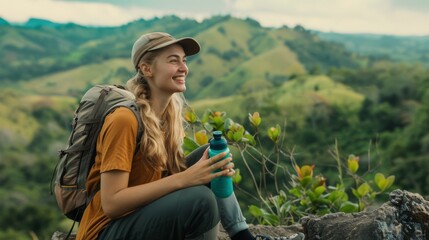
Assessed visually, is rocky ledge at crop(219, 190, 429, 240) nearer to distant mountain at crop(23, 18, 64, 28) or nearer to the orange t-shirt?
the orange t-shirt

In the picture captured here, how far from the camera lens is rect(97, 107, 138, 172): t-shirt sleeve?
229cm

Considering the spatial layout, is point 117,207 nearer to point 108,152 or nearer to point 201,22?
point 108,152

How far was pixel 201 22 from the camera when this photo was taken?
114 meters

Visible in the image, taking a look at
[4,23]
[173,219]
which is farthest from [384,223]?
[4,23]

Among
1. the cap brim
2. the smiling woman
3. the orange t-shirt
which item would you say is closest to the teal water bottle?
the smiling woman

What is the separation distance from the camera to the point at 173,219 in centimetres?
240

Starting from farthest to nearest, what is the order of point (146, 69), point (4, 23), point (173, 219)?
point (4, 23)
point (146, 69)
point (173, 219)

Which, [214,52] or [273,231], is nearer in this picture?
[273,231]

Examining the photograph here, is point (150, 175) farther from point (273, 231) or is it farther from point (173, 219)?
point (273, 231)

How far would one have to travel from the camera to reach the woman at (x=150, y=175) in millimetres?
2324

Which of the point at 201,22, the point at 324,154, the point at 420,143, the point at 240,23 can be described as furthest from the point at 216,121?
the point at 201,22

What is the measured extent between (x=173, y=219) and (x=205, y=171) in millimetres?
233

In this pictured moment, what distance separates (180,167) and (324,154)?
1611 inches

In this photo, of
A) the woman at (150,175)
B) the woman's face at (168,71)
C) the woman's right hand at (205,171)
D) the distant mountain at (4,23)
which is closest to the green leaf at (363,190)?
the woman at (150,175)
